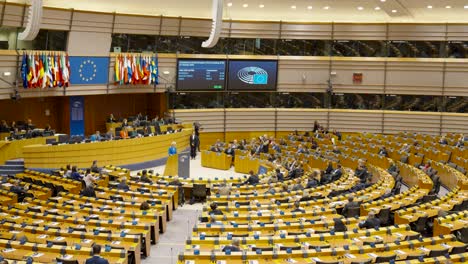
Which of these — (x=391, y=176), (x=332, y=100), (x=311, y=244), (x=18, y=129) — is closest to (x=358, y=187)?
(x=391, y=176)

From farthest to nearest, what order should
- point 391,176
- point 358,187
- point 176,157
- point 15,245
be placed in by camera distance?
point 176,157 < point 391,176 < point 358,187 < point 15,245

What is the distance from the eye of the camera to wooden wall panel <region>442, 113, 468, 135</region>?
3678cm

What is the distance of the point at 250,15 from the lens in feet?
124

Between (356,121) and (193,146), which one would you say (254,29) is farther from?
(193,146)

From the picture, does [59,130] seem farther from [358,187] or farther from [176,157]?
[358,187]

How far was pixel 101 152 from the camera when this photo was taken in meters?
26.6

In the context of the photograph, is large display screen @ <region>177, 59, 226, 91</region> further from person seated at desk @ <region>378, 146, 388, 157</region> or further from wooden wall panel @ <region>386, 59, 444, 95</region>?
person seated at desk @ <region>378, 146, 388, 157</region>

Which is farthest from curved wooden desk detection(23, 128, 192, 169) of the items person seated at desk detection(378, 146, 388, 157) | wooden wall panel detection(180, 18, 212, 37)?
person seated at desk detection(378, 146, 388, 157)

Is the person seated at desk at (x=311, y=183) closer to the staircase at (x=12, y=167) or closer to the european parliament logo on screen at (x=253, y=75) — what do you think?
the staircase at (x=12, y=167)

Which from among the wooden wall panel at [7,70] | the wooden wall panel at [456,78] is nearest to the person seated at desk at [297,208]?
the wooden wall panel at [7,70]

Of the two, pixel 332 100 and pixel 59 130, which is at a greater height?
pixel 332 100

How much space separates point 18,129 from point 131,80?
7577 millimetres

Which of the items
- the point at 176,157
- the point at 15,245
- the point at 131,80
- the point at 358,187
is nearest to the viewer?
the point at 15,245

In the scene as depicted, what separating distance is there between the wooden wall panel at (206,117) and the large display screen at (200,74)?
1477 mm
